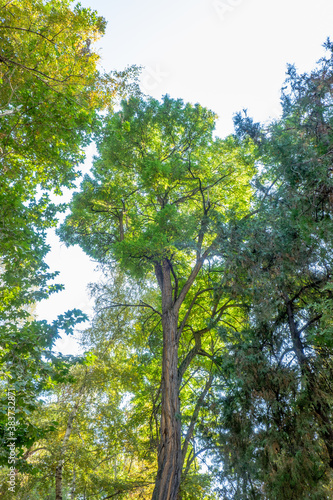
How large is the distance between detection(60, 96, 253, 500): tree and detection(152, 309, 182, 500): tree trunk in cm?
5

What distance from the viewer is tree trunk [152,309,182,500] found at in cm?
494

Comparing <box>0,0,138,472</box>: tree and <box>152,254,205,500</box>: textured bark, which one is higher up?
<box>0,0,138,472</box>: tree

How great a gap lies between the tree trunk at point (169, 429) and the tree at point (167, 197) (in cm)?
5

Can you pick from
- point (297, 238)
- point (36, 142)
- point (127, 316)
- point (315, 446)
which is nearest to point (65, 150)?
point (36, 142)

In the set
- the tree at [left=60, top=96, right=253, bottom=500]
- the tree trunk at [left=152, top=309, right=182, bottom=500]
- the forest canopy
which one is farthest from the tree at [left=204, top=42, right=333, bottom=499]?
the tree at [left=60, top=96, right=253, bottom=500]

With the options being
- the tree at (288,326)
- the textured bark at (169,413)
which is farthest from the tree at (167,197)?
the tree at (288,326)

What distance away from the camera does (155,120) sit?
27.0 feet

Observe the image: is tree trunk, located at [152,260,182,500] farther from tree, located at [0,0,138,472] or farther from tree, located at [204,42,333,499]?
tree, located at [0,0,138,472]

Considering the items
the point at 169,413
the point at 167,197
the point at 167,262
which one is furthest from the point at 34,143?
the point at 169,413

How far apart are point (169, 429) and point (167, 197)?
19.0 feet

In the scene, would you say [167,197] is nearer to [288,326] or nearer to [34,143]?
[34,143]

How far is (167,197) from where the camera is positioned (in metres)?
8.23

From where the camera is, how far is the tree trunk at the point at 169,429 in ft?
16.2

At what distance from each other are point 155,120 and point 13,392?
7516mm
